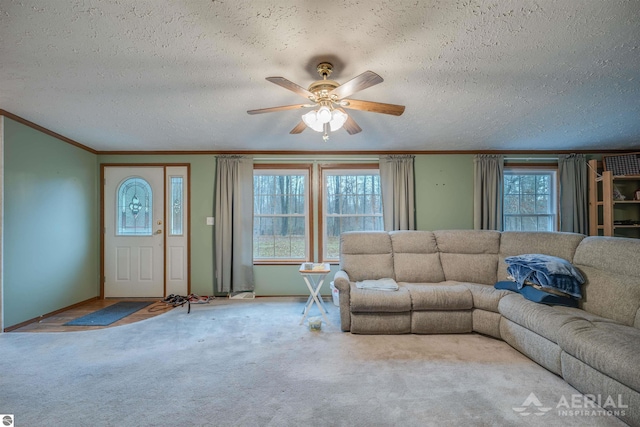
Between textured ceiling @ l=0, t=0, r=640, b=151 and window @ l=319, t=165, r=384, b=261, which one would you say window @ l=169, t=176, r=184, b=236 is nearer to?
textured ceiling @ l=0, t=0, r=640, b=151

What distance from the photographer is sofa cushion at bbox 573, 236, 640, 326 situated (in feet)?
7.55

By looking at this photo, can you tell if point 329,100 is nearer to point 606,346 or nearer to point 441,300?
point 441,300

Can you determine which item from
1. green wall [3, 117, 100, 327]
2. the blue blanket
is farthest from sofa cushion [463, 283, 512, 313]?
green wall [3, 117, 100, 327]

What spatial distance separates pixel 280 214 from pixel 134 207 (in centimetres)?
231

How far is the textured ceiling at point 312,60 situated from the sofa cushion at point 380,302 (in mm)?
1909

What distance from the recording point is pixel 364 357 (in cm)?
251

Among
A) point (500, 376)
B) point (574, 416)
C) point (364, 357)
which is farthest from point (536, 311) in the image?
point (364, 357)

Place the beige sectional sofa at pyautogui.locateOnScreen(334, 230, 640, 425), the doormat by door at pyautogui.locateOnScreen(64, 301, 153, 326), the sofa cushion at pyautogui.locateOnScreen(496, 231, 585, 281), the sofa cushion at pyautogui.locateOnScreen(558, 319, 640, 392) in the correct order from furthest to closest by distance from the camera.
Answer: the doormat by door at pyautogui.locateOnScreen(64, 301, 153, 326) → the sofa cushion at pyautogui.locateOnScreen(496, 231, 585, 281) → the beige sectional sofa at pyautogui.locateOnScreen(334, 230, 640, 425) → the sofa cushion at pyautogui.locateOnScreen(558, 319, 640, 392)

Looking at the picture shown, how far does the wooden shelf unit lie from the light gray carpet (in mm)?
3088

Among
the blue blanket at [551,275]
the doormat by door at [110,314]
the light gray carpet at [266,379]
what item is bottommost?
the doormat by door at [110,314]

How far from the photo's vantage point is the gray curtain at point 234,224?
4.37 metres

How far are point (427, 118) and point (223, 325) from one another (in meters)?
3.29

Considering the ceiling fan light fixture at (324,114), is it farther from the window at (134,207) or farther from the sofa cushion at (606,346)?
the window at (134,207)

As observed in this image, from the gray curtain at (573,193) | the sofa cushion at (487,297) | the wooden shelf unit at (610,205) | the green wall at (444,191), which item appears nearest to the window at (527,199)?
the gray curtain at (573,193)
